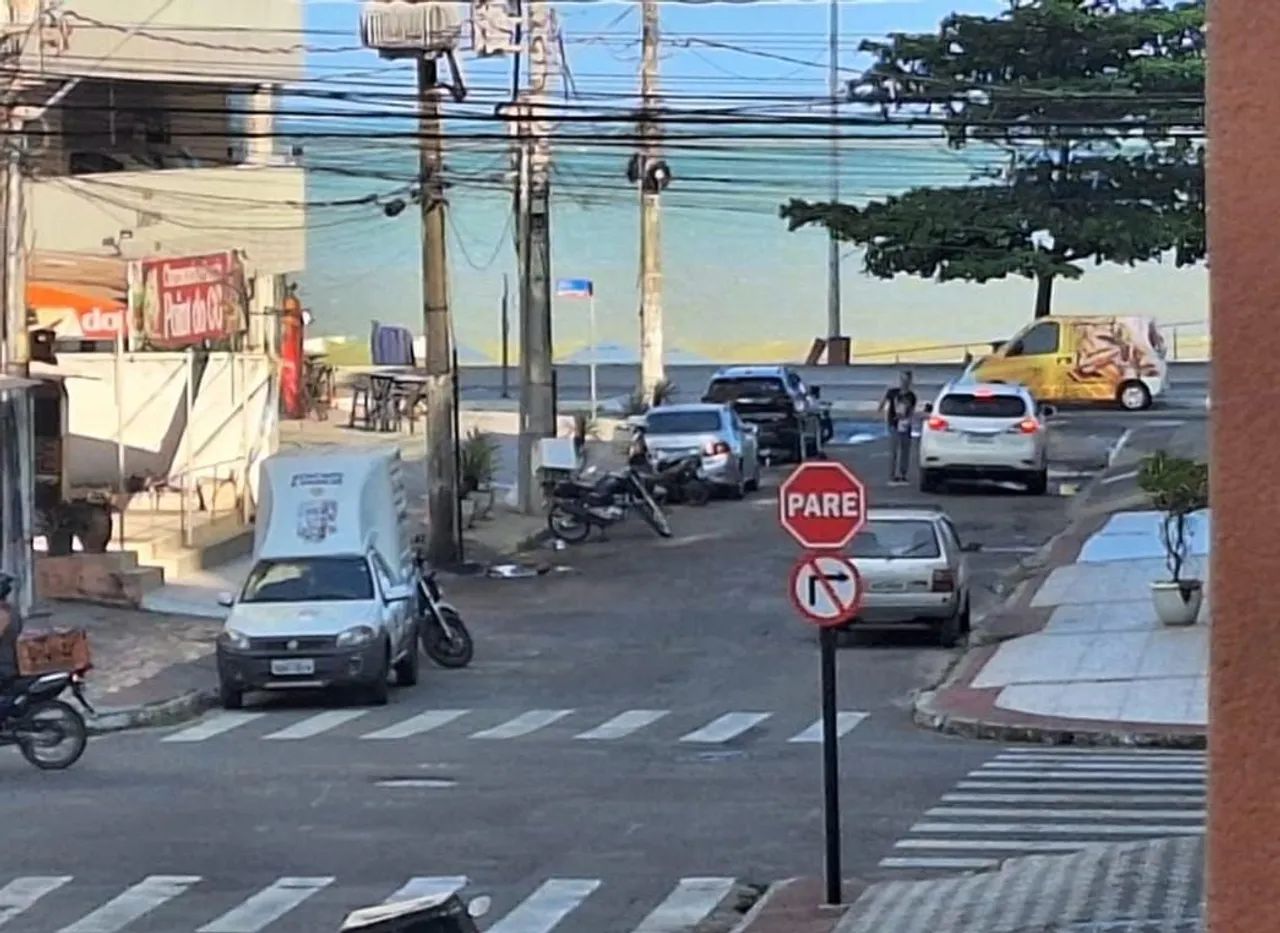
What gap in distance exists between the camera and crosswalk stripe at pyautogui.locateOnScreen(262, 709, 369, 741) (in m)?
23.0

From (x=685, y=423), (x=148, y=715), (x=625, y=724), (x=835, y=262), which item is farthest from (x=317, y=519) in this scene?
(x=835, y=262)

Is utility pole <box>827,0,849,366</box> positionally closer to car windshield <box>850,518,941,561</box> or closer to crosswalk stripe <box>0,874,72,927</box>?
car windshield <box>850,518,941,561</box>

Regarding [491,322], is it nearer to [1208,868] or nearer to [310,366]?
[310,366]

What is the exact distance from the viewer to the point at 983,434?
1729 inches

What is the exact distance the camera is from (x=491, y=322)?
316 feet

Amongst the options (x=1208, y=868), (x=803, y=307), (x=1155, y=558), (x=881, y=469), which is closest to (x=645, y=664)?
(x=1155, y=558)

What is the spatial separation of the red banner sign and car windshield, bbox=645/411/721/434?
747 centimetres

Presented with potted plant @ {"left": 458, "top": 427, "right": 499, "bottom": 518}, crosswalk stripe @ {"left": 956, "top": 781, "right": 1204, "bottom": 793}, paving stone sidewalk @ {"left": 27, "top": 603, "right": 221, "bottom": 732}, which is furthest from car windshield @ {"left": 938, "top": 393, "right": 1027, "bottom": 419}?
crosswalk stripe @ {"left": 956, "top": 781, "right": 1204, "bottom": 793}

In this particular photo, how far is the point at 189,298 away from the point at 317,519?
11.1 meters

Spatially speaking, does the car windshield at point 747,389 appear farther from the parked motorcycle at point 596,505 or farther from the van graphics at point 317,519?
the van graphics at point 317,519

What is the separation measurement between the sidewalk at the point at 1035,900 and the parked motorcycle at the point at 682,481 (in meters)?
29.2

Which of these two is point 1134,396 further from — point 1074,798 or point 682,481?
point 1074,798

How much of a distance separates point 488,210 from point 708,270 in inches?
532

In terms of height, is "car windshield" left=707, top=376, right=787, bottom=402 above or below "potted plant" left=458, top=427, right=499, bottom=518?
above
